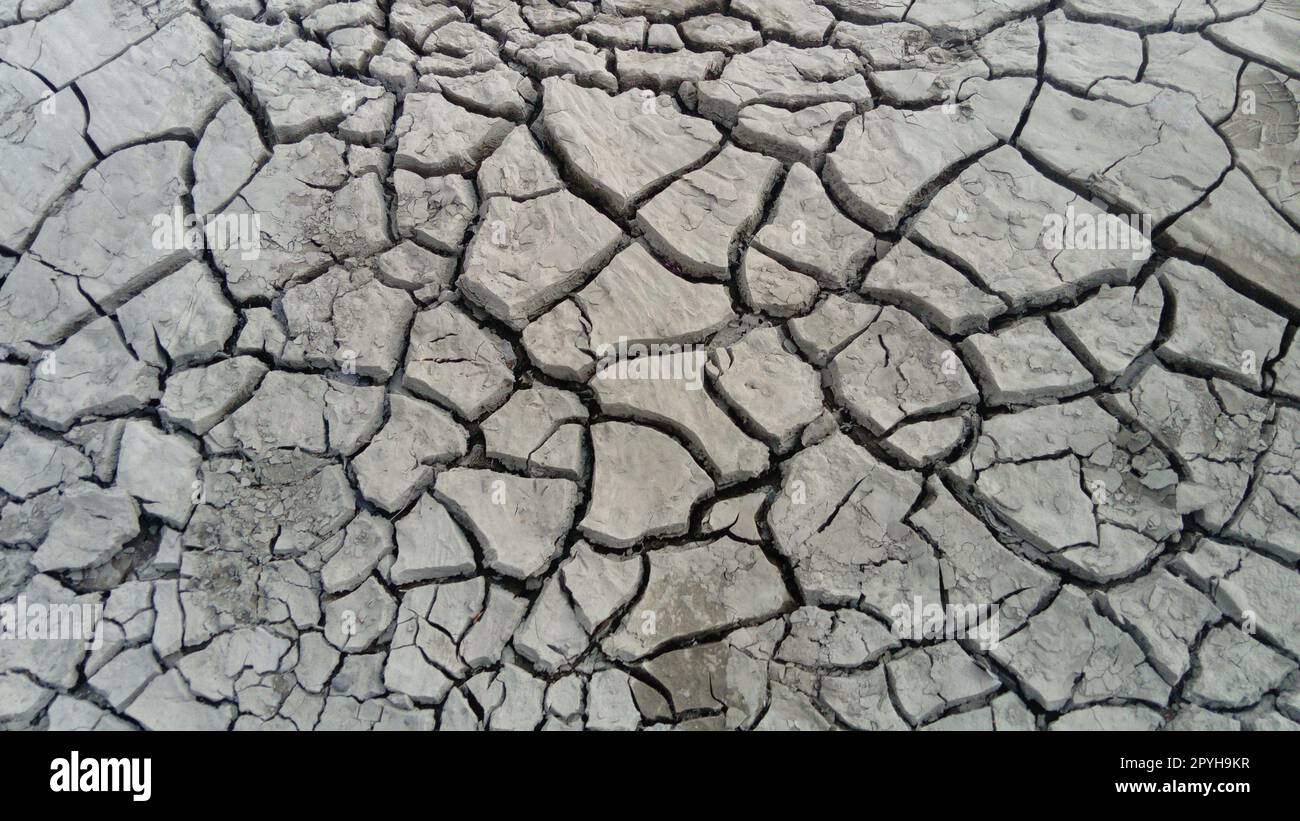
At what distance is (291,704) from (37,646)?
0.66m

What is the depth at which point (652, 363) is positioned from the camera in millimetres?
2346

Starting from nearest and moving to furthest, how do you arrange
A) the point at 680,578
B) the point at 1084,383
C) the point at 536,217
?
1. the point at 680,578
2. the point at 1084,383
3. the point at 536,217

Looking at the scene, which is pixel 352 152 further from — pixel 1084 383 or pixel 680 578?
pixel 1084 383

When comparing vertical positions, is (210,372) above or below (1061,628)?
above

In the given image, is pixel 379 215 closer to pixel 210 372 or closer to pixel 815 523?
pixel 210 372

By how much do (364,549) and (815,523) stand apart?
118 centimetres

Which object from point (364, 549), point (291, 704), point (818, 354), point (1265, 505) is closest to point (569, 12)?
point (818, 354)

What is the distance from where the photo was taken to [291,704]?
6.53 ft

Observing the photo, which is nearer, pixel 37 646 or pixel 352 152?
pixel 37 646

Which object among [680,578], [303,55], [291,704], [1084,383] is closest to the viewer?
[291,704]

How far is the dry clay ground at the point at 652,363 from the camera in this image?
203 cm

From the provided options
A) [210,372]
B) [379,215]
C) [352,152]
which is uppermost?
[352,152]

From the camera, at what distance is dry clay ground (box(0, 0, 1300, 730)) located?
2.03 meters

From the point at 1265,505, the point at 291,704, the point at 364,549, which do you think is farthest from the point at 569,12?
the point at 1265,505
